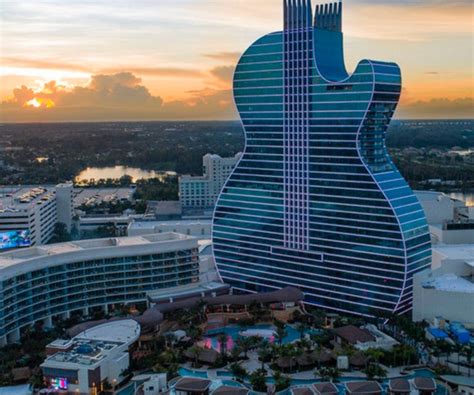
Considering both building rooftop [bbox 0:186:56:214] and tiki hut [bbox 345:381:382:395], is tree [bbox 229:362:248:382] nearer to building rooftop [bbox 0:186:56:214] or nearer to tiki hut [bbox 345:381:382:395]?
tiki hut [bbox 345:381:382:395]

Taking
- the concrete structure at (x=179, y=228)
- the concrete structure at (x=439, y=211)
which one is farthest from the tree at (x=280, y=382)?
the concrete structure at (x=439, y=211)

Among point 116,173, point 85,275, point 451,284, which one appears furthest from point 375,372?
point 116,173

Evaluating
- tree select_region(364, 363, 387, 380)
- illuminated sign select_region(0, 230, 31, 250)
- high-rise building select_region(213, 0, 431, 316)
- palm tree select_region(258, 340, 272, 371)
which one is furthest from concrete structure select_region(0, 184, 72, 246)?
tree select_region(364, 363, 387, 380)

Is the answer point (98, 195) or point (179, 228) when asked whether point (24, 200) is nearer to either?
point (179, 228)

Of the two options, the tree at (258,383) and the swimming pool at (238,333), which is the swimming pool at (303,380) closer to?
the tree at (258,383)

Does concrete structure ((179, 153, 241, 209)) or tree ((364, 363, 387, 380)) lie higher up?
concrete structure ((179, 153, 241, 209))

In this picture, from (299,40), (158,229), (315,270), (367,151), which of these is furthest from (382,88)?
(158,229)
